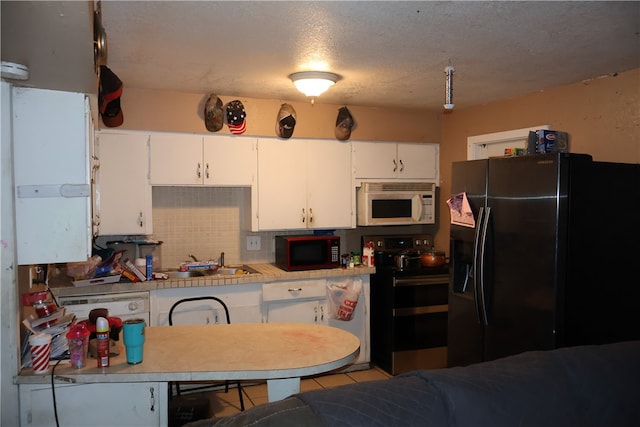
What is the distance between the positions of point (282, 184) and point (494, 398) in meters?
2.93

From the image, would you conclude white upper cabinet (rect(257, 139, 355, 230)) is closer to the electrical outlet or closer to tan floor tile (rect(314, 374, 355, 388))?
the electrical outlet

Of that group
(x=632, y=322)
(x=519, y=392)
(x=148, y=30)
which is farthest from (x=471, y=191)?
(x=148, y=30)

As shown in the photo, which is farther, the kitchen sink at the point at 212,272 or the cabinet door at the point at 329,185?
the cabinet door at the point at 329,185

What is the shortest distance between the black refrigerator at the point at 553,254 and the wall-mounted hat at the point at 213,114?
1990mm

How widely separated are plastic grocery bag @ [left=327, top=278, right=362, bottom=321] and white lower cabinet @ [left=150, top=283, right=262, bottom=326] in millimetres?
602

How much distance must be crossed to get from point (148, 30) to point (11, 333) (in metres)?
1.49

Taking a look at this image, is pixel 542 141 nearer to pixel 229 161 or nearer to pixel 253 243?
pixel 229 161

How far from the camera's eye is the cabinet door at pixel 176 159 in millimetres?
3764

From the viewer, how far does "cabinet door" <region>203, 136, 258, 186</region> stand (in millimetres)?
3912

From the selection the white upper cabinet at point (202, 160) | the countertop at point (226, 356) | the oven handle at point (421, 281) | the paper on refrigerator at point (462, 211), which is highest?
the white upper cabinet at point (202, 160)

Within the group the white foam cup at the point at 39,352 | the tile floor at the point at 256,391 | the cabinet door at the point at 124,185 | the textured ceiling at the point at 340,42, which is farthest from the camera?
the cabinet door at the point at 124,185

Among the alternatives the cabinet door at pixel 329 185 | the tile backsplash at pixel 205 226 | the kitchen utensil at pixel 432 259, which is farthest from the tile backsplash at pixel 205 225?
the kitchen utensil at pixel 432 259

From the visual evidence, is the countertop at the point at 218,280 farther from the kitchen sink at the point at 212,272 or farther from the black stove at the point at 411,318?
the black stove at the point at 411,318

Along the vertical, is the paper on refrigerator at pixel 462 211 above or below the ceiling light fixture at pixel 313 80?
below
